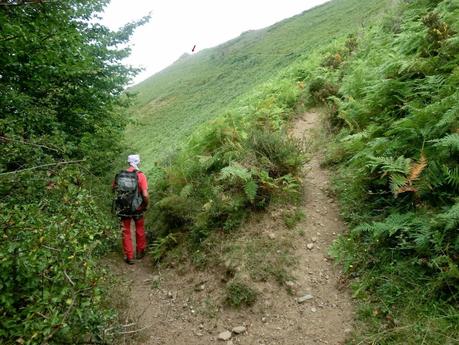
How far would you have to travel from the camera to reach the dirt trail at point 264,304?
4.45 m

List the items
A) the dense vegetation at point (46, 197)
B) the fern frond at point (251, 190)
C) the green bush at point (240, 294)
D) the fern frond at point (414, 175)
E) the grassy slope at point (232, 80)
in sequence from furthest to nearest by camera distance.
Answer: the grassy slope at point (232, 80) → the fern frond at point (251, 190) → the green bush at point (240, 294) → the fern frond at point (414, 175) → the dense vegetation at point (46, 197)

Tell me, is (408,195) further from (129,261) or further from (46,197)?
(129,261)

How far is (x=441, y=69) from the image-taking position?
20.6 feet

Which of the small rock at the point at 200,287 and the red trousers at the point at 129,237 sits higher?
the red trousers at the point at 129,237

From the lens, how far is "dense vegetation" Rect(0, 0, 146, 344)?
9.32ft

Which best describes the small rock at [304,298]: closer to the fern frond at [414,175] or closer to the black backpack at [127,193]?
the fern frond at [414,175]

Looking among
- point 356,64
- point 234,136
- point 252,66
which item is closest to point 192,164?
point 234,136

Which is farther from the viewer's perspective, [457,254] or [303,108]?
[303,108]

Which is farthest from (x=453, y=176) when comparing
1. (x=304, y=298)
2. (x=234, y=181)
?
(x=234, y=181)

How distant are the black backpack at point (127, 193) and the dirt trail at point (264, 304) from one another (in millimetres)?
1240

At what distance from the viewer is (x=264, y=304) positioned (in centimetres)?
484

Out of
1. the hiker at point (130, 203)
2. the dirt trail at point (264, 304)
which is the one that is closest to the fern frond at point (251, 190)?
the dirt trail at point (264, 304)

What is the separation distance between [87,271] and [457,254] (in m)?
3.78

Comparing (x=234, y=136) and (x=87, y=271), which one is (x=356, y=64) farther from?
(x=87, y=271)
